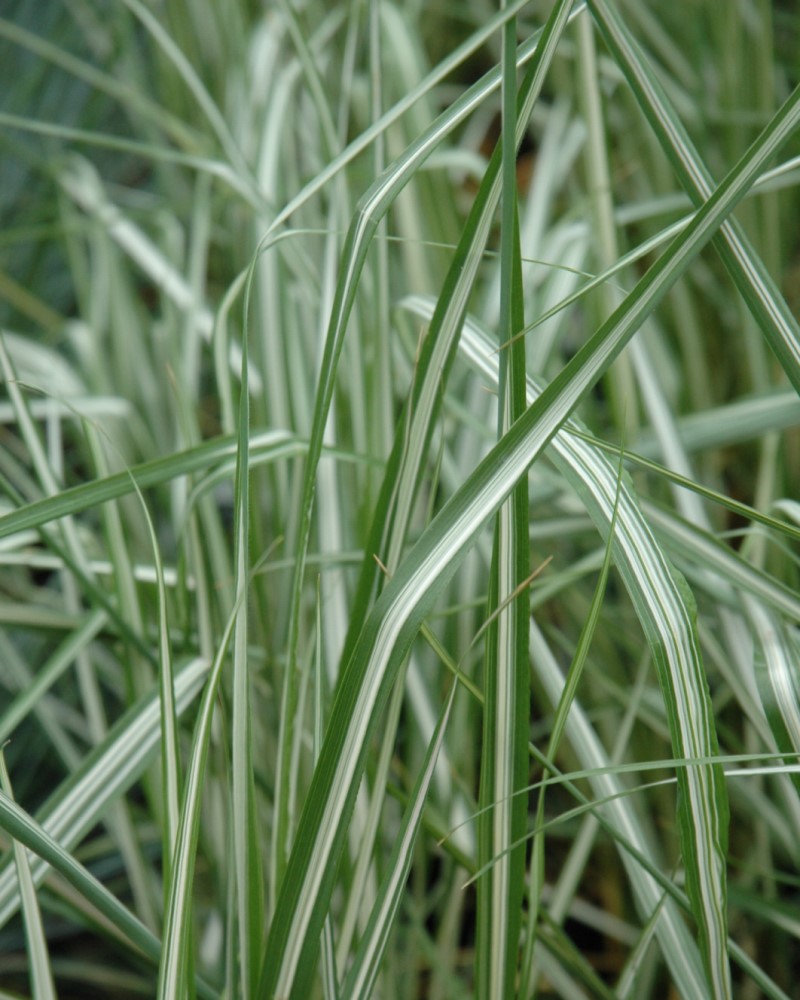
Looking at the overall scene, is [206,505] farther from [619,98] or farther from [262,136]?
[619,98]

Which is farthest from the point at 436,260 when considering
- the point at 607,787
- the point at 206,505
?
the point at 607,787

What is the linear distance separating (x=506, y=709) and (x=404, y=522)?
0.08 meters

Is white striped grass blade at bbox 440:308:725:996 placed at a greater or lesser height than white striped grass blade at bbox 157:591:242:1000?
greater

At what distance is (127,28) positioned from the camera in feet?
2.67

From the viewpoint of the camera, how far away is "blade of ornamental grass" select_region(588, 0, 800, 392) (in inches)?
12.1

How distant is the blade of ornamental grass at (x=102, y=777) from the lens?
35 centimetres

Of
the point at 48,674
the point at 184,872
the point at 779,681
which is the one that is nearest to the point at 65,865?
the point at 184,872

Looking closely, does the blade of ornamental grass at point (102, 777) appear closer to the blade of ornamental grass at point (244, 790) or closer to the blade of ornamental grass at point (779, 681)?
the blade of ornamental grass at point (244, 790)

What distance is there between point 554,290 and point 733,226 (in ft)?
0.86

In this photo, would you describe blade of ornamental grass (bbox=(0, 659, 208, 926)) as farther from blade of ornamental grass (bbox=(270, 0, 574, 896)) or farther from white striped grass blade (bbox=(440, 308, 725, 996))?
white striped grass blade (bbox=(440, 308, 725, 996))

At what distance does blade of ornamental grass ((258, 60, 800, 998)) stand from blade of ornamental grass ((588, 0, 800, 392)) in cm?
5

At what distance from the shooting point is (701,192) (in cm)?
32

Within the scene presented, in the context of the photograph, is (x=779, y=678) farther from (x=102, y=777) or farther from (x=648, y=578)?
(x=102, y=777)

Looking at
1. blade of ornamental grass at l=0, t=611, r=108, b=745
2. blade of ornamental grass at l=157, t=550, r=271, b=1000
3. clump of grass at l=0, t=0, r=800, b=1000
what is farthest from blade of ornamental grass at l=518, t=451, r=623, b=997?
blade of ornamental grass at l=0, t=611, r=108, b=745
